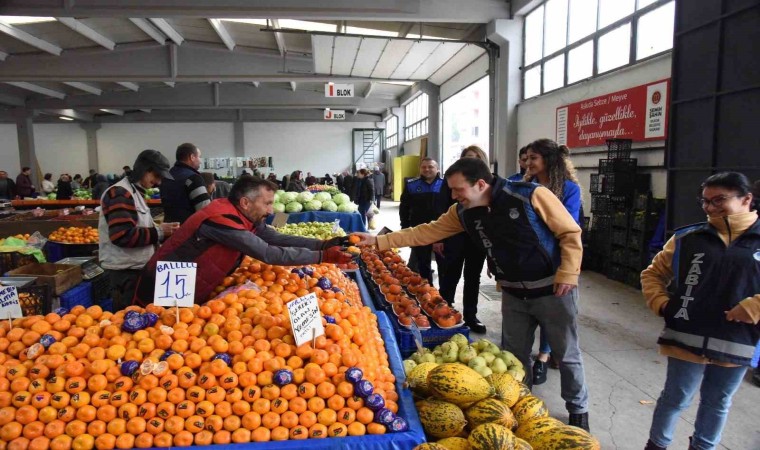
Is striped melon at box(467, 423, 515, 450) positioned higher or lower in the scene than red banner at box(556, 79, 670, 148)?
lower

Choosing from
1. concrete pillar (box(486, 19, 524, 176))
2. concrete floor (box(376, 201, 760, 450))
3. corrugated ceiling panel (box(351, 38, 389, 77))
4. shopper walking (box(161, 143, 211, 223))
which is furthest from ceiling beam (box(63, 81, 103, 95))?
concrete floor (box(376, 201, 760, 450))

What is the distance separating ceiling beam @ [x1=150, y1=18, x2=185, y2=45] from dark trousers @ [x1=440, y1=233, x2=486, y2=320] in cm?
1091

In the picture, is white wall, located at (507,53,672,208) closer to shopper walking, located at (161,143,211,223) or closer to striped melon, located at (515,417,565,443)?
striped melon, located at (515,417,565,443)

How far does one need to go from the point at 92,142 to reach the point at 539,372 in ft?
94.3

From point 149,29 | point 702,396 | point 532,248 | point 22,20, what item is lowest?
point 702,396

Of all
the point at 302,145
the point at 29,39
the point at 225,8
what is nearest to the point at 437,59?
the point at 225,8

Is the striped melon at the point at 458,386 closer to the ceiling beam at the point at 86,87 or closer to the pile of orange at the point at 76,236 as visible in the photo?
the pile of orange at the point at 76,236

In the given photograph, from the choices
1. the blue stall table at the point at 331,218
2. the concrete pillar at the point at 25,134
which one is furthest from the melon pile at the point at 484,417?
the concrete pillar at the point at 25,134

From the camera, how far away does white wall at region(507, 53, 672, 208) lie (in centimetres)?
663

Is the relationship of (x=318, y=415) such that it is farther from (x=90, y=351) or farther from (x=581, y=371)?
(x=581, y=371)

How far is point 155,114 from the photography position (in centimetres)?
2623

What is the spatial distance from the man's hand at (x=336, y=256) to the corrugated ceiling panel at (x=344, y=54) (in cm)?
874

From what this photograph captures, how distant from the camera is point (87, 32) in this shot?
12.3 metres

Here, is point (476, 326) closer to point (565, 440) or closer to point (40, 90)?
point (565, 440)
